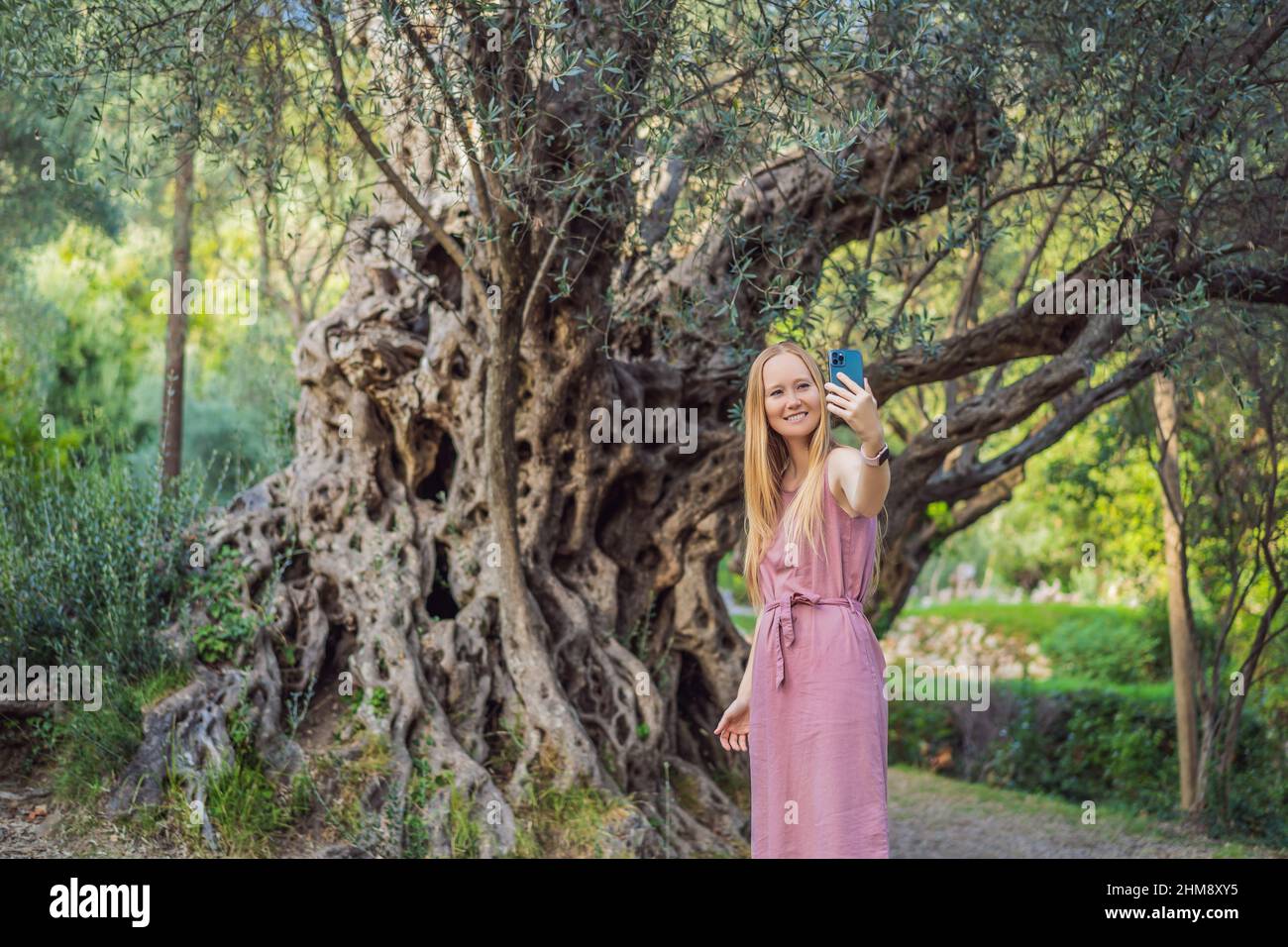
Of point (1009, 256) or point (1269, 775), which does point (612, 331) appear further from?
point (1269, 775)

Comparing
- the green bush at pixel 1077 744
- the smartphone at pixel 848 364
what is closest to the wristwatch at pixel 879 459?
the smartphone at pixel 848 364

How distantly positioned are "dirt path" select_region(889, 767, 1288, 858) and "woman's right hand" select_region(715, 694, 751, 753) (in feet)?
17.8

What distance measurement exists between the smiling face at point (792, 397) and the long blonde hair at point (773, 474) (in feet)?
0.06

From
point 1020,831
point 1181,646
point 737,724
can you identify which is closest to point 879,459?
point 737,724

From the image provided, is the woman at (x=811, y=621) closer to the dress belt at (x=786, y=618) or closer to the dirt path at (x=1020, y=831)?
the dress belt at (x=786, y=618)

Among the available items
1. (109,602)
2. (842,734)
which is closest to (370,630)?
(109,602)

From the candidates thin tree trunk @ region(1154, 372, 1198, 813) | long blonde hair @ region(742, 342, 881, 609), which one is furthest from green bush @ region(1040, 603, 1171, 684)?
long blonde hair @ region(742, 342, 881, 609)

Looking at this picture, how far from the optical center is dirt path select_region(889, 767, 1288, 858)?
388 inches

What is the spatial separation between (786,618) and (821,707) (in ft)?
1.03

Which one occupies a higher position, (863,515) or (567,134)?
(567,134)

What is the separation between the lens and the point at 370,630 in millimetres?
7875

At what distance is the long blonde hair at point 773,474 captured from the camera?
4066 mm

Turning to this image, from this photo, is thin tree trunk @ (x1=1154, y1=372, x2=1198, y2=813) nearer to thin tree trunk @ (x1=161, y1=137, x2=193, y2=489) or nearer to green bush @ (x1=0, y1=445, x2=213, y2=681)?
green bush @ (x1=0, y1=445, x2=213, y2=681)
